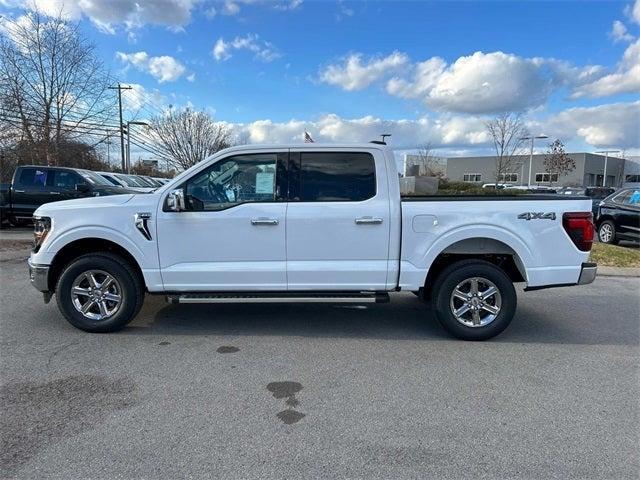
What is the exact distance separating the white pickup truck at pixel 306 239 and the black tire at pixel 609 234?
915cm

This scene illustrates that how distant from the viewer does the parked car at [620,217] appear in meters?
11.8

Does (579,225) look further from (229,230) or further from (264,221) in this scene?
(229,230)

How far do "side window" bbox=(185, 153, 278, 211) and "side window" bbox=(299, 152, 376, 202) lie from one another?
35 centimetres

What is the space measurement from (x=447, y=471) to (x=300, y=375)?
159 centimetres

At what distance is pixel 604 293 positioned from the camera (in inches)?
288

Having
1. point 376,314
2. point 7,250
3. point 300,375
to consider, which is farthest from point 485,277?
point 7,250

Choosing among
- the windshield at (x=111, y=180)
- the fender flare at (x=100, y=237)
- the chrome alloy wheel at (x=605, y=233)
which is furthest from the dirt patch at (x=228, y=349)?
the chrome alloy wheel at (x=605, y=233)

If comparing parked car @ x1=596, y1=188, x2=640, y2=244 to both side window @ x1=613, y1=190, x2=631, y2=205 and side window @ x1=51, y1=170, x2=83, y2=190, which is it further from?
side window @ x1=51, y1=170, x2=83, y2=190

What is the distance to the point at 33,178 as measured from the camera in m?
13.1

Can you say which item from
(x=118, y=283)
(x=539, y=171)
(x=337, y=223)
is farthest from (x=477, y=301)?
(x=539, y=171)

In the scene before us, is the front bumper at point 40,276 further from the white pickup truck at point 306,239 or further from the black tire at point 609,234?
the black tire at point 609,234

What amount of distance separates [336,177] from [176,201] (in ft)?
5.48

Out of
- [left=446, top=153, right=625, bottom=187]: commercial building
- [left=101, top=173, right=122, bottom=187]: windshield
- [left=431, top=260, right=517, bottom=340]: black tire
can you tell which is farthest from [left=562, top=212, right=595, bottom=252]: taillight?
[left=446, top=153, right=625, bottom=187]: commercial building

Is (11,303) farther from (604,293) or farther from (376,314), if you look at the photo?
(604,293)
